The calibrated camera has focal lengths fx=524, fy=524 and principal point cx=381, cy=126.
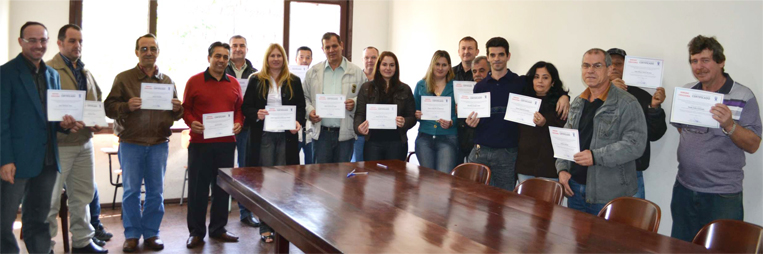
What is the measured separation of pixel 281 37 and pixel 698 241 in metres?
5.58

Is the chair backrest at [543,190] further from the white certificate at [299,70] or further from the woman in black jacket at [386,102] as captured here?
the white certificate at [299,70]

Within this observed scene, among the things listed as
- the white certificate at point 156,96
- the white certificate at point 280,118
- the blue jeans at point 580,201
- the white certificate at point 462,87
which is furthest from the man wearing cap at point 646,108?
the white certificate at point 156,96

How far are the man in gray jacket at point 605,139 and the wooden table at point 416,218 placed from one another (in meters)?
0.66

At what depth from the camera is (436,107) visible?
4.41 m

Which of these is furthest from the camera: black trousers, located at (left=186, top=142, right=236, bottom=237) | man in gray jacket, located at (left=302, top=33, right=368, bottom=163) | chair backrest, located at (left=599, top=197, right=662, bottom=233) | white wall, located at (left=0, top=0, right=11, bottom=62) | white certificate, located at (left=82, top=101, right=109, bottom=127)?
white wall, located at (left=0, top=0, right=11, bottom=62)

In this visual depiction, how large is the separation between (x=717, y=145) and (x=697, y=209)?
400 millimetres

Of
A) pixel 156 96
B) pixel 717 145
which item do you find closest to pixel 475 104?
pixel 717 145

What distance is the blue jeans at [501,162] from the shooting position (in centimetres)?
405

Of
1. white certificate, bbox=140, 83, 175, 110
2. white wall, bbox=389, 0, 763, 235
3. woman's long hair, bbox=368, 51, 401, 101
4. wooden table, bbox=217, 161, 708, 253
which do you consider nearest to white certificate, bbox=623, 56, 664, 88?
white wall, bbox=389, 0, 763, 235

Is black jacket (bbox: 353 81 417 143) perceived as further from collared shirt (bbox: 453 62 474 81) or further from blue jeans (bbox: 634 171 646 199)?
blue jeans (bbox: 634 171 646 199)

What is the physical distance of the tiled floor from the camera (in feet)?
14.0

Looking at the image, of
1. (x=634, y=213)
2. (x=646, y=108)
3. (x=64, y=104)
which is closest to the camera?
(x=634, y=213)

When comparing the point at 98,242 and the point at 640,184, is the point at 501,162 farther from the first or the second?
the point at 98,242

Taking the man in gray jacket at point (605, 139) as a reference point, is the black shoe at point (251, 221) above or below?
below
